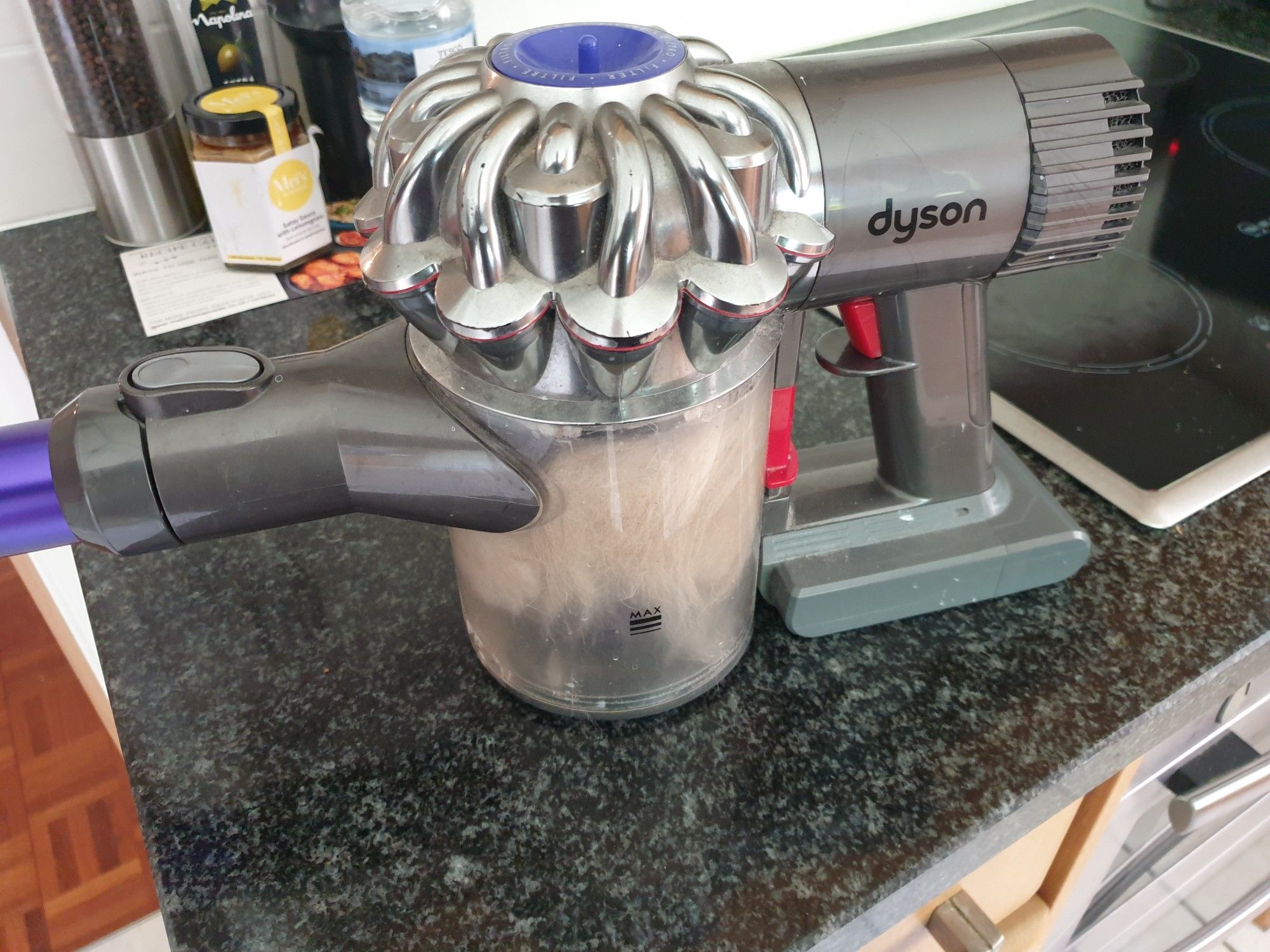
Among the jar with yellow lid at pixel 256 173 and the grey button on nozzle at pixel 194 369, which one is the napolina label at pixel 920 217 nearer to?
the grey button on nozzle at pixel 194 369

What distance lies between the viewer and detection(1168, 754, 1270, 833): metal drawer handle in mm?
695

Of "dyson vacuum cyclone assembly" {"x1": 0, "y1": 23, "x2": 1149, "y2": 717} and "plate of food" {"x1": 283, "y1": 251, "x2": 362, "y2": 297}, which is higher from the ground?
"dyson vacuum cyclone assembly" {"x1": 0, "y1": 23, "x2": 1149, "y2": 717}

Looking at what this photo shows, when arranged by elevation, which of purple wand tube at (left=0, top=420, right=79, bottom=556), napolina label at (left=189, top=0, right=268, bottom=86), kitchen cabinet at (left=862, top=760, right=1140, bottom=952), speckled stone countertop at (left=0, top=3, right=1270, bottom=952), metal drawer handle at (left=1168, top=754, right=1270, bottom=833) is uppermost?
napolina label at (left=189, top=0, right=268, bottom=86)

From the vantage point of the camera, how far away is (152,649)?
0.52 m

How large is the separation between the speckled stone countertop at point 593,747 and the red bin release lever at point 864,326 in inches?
6.2

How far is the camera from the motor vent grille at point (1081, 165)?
0.41m

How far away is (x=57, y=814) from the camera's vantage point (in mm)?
1315

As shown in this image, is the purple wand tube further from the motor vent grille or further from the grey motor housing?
the motor vent grille

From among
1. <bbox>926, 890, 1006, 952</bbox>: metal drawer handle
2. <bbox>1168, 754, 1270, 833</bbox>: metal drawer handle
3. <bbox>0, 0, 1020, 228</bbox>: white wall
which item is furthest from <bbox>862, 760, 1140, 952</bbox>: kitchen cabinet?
<bbox>0, 0, 1020, 228</bbox>: white wall

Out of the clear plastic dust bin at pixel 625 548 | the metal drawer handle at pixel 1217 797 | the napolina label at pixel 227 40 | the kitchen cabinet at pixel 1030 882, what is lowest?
the metal drawer handle at pixel 1217 797

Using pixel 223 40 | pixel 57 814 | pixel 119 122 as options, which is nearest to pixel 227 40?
pixel 223 40

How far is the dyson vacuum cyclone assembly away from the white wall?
56 centimetres

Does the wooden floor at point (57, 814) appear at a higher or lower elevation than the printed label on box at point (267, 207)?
lower

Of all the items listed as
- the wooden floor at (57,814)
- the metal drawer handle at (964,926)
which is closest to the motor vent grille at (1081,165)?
the metal drawer handle at (964,926)
